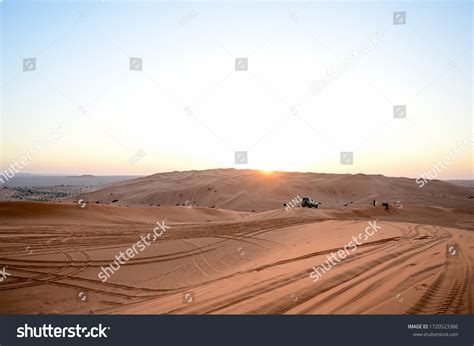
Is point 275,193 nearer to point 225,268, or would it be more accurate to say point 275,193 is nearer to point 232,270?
point 225,268

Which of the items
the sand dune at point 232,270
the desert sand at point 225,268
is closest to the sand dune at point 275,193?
the desert sand at point 225,268

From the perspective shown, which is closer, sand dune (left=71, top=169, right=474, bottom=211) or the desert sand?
the desert sand

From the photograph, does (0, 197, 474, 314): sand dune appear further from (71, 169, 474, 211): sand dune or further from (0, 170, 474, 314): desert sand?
(71, 169, 474, 211): sand dune

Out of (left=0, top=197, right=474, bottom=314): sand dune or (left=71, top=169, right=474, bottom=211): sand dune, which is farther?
(left=71, top=169, right=474, bottom=211): sand dune

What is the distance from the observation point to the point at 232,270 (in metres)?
8.91

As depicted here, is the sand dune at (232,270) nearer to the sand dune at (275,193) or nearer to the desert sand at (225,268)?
the desert sand at (225,268)

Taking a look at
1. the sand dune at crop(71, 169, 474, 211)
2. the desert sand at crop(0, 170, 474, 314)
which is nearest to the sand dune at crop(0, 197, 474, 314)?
the desert sand at crop(0, 170, 474, 314)

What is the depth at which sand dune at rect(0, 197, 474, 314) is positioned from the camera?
16.6ft

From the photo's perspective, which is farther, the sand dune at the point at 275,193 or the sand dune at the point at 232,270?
the sand dune at the point at 275,193

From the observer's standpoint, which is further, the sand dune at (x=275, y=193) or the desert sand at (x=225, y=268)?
the sand dune at (x=275, y=193)

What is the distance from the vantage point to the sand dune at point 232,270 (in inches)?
199
